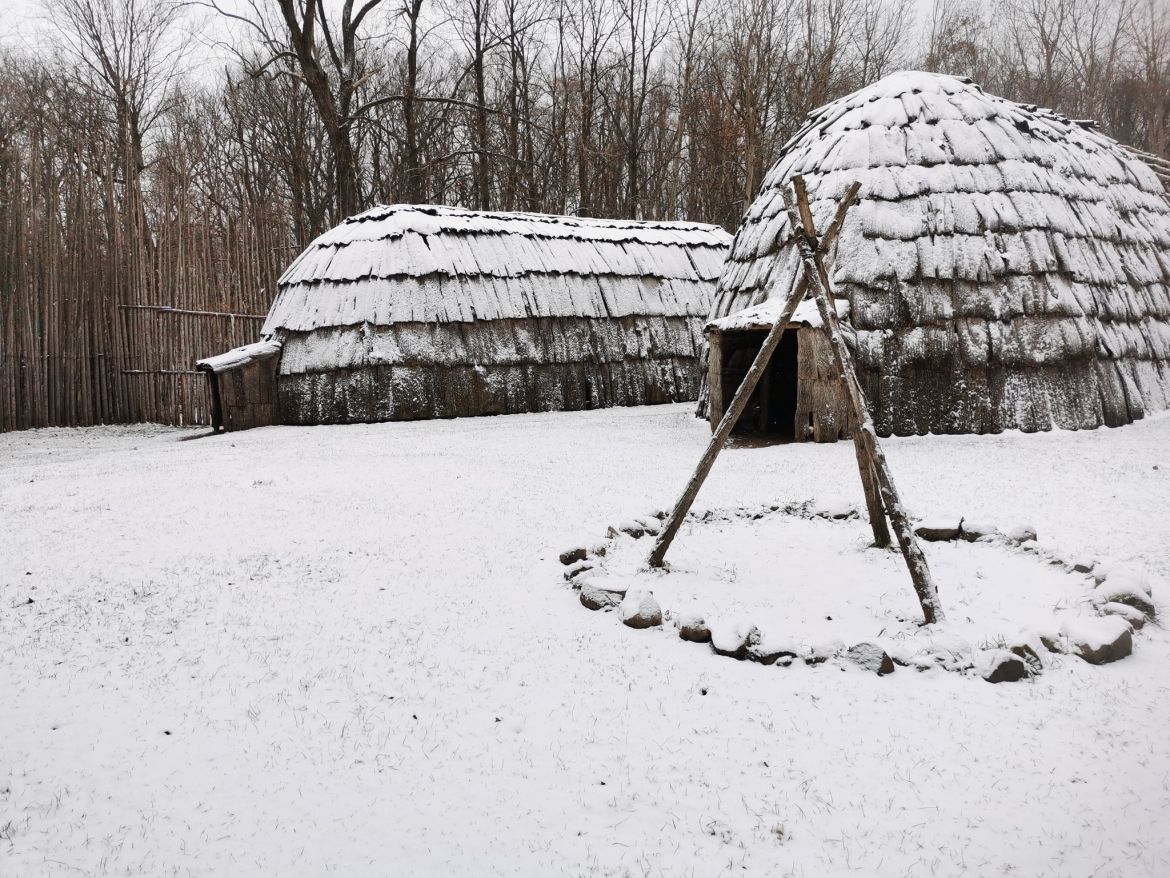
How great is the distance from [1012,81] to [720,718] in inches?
872

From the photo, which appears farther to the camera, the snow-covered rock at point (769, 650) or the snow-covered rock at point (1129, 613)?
the snow-covered rock at point (1129, 613)

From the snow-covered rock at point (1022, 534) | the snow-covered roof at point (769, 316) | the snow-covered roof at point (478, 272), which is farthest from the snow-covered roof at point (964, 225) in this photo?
the snow-covered rock at point (1022, 534)

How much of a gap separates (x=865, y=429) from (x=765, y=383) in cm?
649

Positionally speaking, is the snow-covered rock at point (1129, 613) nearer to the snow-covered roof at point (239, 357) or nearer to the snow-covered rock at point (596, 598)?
the snow-covered rock at point (596, 598)

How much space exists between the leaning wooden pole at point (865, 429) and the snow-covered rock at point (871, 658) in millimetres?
567

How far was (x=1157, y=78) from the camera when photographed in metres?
2.19

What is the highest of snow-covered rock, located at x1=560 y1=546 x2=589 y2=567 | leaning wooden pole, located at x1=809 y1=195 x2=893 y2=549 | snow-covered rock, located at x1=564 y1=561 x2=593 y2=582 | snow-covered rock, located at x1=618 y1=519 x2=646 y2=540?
leaning wooden pole, located at x1=809 y1=195 x2=893 y2=549

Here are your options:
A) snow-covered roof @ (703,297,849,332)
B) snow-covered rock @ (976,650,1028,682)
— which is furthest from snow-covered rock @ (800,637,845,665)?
snow-covered roof @ (703,297,849,332)

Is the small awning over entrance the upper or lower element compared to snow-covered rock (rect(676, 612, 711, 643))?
upper

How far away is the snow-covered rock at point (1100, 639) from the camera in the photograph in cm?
343

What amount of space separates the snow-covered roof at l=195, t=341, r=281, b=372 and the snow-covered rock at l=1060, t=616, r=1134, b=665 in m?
11.0

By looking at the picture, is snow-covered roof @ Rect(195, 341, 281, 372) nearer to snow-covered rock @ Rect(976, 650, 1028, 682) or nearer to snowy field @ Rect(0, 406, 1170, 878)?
snowy field @ Rect(0, 406, 1170, 878)

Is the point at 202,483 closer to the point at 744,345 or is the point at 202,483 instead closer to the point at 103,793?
the point at 103,793

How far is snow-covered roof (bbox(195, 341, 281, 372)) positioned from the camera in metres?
11.4
